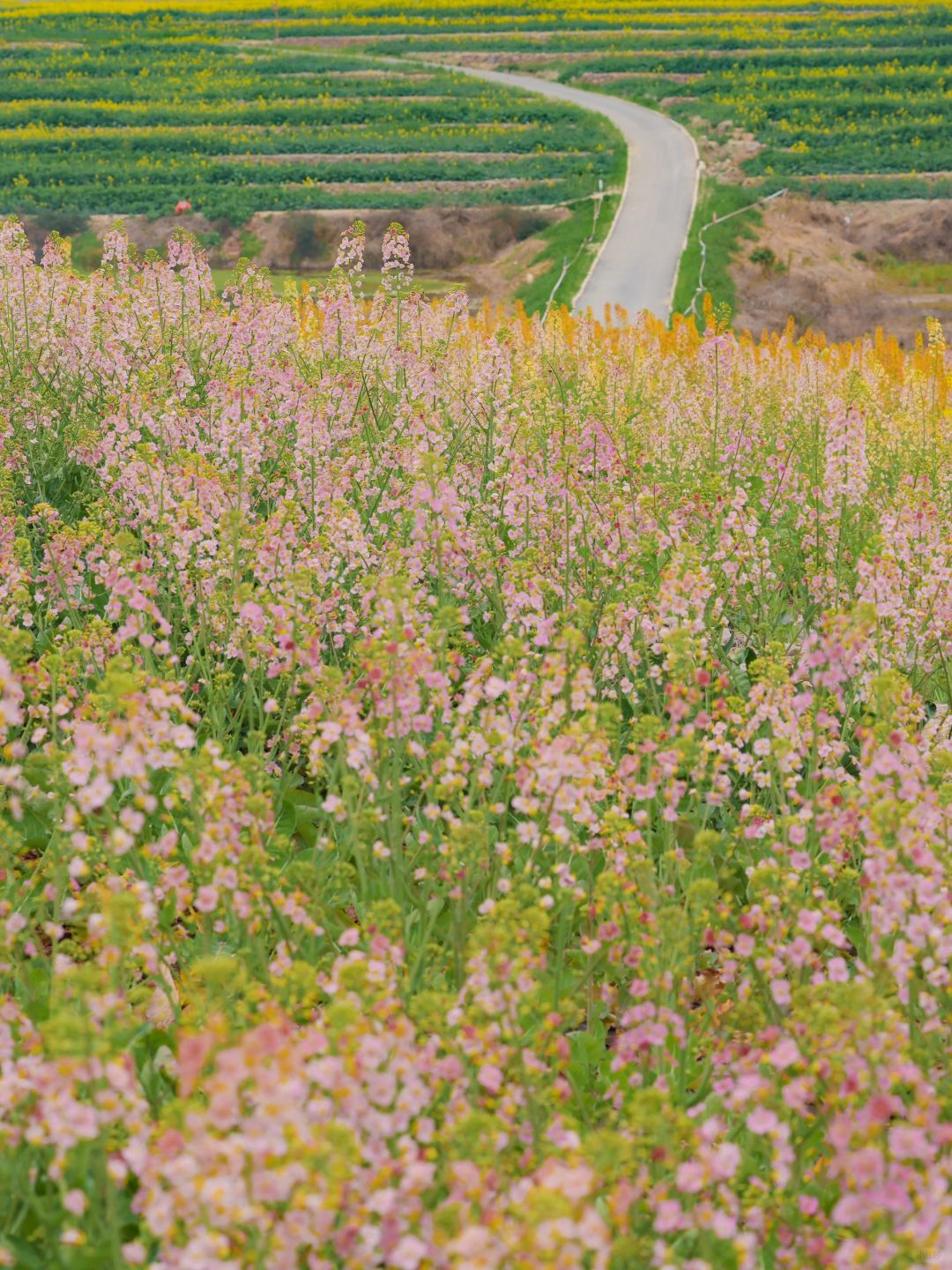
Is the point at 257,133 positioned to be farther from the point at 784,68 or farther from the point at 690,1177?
the point at 690,1177

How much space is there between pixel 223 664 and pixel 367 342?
2894 mm

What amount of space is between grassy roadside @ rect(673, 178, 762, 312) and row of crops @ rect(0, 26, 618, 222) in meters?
4.63

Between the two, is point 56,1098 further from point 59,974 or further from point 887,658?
point 887,658

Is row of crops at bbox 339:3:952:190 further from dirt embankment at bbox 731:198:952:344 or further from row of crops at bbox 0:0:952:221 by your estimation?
dirt embankment at bbox 731:198:952:344

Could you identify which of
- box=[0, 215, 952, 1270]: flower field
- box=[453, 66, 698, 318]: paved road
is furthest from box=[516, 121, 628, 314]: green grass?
box=[0, 215, 952, 1270]: flower field

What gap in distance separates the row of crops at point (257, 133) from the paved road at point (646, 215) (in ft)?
5.34

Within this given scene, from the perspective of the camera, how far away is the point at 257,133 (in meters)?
52.7

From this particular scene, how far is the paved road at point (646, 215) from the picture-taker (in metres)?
31.9

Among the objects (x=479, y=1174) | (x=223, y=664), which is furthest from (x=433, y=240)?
(x=479, y=1174)

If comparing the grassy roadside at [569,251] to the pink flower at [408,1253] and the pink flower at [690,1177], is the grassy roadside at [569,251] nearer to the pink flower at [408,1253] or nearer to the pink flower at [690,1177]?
the pink flower at [690,1177]

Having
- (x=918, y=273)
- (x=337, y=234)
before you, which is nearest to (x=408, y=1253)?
(x=918, y=273)

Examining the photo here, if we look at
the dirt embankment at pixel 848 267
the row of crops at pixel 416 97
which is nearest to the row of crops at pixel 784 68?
the row of crops at pixel 416 97

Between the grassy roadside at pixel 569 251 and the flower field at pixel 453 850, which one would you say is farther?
the grassy roadside at pixel 569 251

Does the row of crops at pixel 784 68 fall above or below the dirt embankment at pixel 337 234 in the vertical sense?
above
